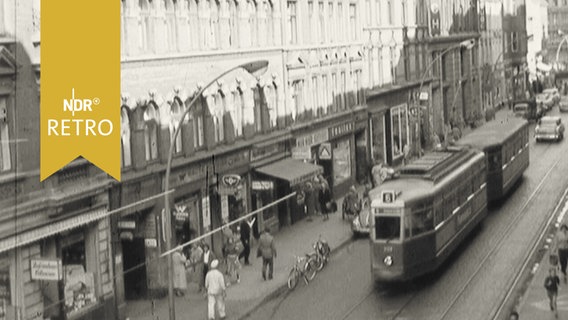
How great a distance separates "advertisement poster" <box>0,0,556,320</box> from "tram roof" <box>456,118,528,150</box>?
0.15 meters

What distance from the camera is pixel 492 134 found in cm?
4912

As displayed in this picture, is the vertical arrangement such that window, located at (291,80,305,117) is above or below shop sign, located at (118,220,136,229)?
above

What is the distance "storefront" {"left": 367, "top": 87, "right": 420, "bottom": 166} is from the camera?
195 ft

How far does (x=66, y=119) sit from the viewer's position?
18719mm

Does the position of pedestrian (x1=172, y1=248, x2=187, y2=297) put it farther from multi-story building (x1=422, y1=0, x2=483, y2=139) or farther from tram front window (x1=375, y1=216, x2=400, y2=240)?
multi-story building (x1=422, y1=0, x2=483, y2=139)

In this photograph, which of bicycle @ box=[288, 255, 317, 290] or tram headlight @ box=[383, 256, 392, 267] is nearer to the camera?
tram headlight @ box=[383, 256, 392, 267]

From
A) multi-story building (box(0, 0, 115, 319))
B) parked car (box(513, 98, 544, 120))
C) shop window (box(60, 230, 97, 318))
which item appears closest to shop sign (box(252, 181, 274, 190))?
multi-story building (box(0, 0, 115, 319))

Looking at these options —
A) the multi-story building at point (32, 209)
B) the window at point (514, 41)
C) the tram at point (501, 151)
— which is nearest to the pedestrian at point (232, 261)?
the multi-story building at point (32, 209)

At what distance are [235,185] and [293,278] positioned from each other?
5.65 m

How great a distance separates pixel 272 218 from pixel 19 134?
59.3 feet

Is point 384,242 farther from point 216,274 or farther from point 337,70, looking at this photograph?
point 337,70

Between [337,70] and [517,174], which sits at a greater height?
[337,70]

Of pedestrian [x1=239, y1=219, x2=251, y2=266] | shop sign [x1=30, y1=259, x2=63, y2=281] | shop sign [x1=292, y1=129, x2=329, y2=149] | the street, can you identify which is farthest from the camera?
shop sign [x1=292, y1=129, x2=329, y2=149]

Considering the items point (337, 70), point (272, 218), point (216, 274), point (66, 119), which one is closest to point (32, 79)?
point (216, 274)
